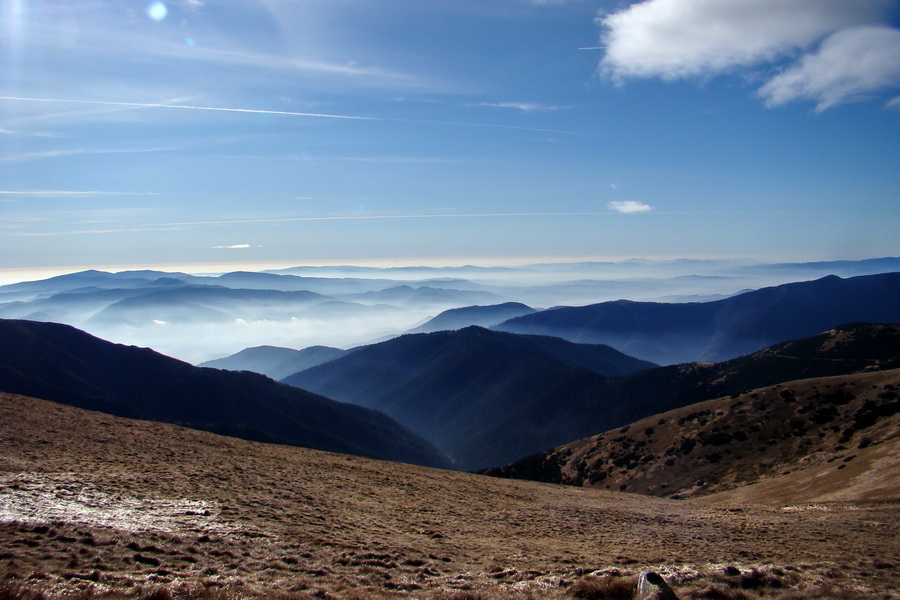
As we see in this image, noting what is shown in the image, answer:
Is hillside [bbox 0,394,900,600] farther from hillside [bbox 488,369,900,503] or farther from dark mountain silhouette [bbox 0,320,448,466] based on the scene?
dark mountain silhouette [bbox 0,320,448,466]

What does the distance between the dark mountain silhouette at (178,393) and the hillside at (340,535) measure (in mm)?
77436

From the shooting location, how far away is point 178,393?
118938 millimetres

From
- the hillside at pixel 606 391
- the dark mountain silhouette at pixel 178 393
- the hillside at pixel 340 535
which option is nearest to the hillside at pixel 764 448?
the hillside at pixel 340 535

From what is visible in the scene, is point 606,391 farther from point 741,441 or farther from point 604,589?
point 604,589

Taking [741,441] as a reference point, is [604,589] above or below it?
above

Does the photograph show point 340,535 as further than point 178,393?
No

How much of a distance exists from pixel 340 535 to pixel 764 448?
4939 centimetres

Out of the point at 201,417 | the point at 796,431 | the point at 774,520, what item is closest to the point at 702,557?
the point at 774,520

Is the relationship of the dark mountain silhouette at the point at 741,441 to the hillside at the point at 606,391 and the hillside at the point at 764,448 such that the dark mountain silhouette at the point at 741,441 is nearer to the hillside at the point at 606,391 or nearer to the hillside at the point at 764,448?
the hillside at the point at 764,448

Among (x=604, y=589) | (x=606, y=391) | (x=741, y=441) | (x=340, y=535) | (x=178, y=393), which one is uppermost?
(x=604, y=589)

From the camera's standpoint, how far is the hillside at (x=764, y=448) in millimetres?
33562

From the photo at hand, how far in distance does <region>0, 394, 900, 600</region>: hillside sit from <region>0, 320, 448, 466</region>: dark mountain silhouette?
254 feet

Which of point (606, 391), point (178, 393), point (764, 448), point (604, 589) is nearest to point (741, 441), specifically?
point (764, 448)

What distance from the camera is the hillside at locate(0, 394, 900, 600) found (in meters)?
10.4
